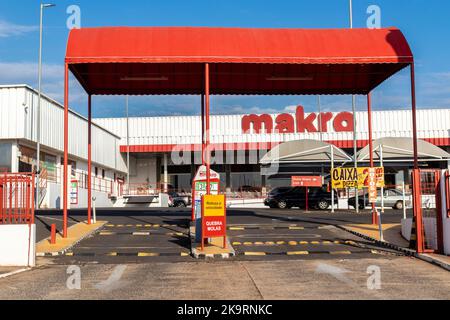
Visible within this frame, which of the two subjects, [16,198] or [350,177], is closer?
[16,198]

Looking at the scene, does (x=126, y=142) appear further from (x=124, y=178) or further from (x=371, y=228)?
(x=371, y=228)

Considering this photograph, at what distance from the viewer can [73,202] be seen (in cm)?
3891

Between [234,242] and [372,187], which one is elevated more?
[372,187]

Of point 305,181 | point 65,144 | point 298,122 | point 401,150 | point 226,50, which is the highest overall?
point 298,122

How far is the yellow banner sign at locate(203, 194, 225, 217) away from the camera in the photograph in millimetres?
14320

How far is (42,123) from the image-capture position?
123 ft

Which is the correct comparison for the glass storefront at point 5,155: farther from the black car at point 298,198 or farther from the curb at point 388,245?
the curb at point 388,245

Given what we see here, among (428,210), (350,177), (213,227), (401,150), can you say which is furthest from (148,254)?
(401,150)

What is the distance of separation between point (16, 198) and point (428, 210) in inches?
422

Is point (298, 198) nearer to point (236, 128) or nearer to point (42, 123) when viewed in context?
point (42, 123)

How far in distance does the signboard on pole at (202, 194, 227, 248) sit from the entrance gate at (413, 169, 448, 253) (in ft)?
16.9

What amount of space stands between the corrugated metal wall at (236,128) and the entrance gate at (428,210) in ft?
136

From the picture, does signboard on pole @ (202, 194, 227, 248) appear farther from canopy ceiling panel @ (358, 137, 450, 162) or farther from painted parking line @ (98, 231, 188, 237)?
canopy ceiling panel @ (358, 137, 450, 162)
